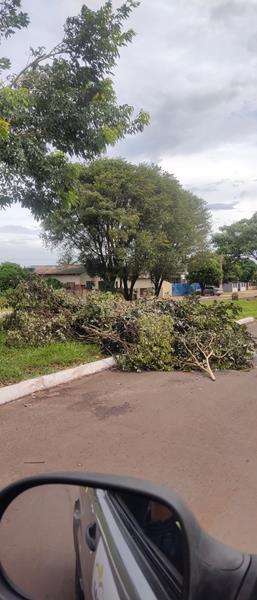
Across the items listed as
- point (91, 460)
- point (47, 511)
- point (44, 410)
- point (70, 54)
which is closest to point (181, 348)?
point (44, 410)

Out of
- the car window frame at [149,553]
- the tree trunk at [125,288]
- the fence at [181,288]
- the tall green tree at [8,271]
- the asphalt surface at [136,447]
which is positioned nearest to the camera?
the car window frame at [149,553]

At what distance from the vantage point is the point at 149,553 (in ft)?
4.05

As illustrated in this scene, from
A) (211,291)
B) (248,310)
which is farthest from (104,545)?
(211,291)

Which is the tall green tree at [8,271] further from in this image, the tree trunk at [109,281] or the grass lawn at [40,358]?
the grass lawn at [40,358]

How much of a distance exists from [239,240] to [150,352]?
192 feet

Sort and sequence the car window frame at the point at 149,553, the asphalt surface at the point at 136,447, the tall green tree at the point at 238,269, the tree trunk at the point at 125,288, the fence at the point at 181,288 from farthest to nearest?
the tall green tree at the point at 238,269
the fence at the point at 181,288
the tree trunk at the point at 125,288
the asphalt surface at the point at 136,447
the car window frame at the point at 149,553

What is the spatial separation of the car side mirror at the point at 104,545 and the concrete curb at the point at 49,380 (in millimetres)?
4730

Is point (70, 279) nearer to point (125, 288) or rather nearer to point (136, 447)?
point (125, 288)

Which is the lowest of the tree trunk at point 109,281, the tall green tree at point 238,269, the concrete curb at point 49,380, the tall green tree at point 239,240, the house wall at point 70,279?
the concrete curb at point 49,380

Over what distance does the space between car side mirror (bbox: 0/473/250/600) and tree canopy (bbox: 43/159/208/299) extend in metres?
25.5

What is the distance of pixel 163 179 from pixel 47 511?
31050 millimetres

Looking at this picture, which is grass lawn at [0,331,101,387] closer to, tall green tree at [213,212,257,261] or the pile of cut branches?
the pile of cut branches

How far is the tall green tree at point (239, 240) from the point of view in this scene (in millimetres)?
62500

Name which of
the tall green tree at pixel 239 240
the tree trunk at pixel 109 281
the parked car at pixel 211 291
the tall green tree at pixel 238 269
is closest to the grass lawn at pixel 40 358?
the tree trunk at pixel 109 281
